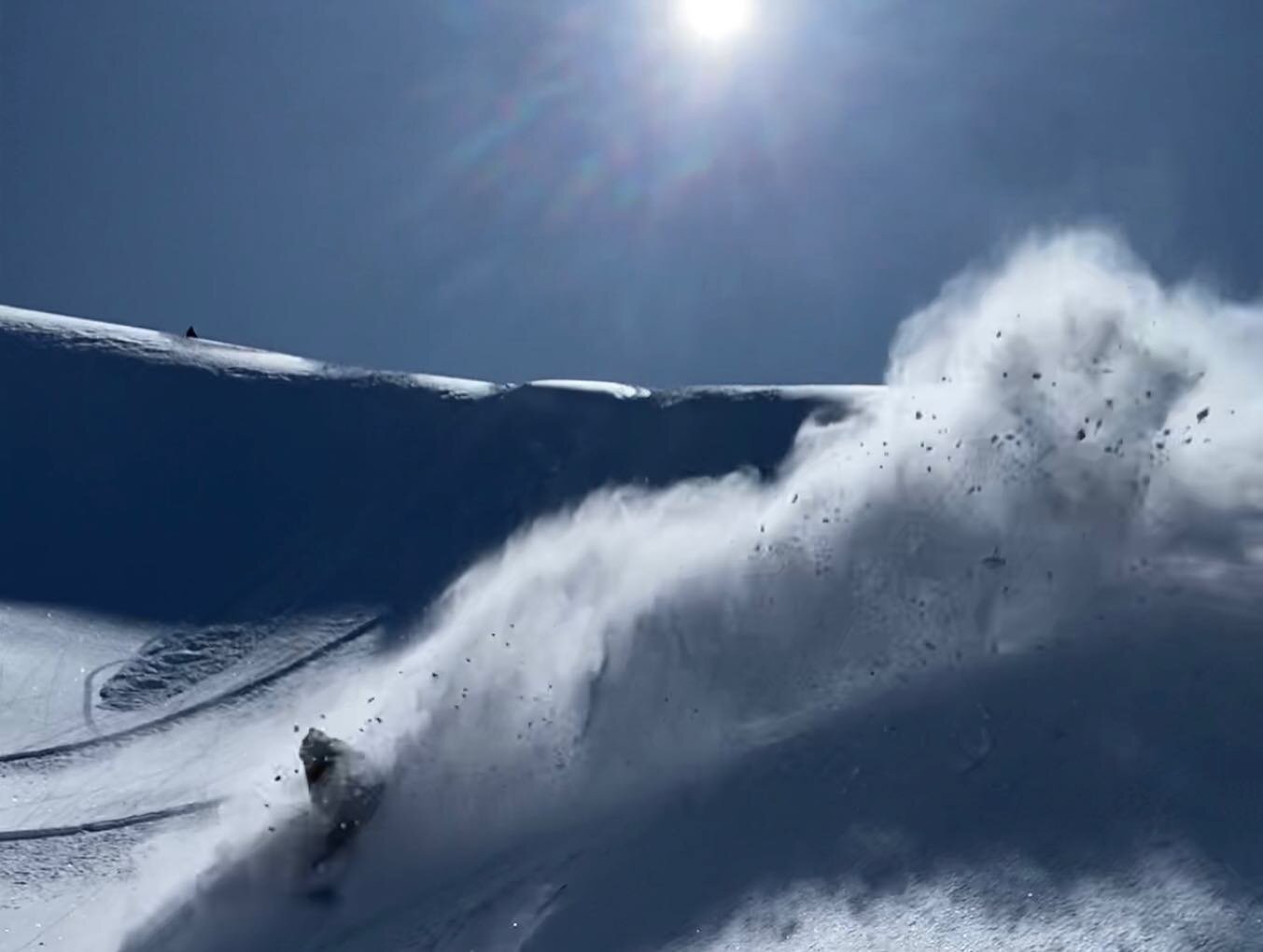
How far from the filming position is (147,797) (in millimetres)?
20422

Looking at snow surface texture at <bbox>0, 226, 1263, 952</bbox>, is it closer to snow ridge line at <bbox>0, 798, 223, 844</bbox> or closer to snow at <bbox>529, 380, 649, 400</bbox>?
snow ridge line at <bbox>0, 798, 223, 844</bbox>

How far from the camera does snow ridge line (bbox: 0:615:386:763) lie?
2242 cm

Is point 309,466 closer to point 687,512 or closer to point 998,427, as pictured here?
point 687,512

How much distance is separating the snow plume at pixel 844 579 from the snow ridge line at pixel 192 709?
2.05 metres

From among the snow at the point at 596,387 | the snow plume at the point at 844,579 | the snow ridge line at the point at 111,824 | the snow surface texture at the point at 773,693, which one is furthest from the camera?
the snow at the point at 596,387

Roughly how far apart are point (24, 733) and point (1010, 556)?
14.9 meters

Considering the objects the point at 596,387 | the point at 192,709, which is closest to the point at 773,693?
the point at 192,709

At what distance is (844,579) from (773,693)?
2.68m

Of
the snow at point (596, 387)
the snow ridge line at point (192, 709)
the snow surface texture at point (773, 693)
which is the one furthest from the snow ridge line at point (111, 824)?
the snow at point (596, 387)

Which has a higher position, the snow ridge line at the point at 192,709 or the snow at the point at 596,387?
the snow at the point at 596,387

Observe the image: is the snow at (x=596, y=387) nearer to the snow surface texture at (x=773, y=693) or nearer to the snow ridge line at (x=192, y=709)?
the snow surface texture at (x=773, y=693)

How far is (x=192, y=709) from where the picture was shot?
23.7m

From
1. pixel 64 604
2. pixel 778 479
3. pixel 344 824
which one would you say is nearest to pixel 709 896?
pixel 344 824

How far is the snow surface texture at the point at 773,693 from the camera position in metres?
11.9
